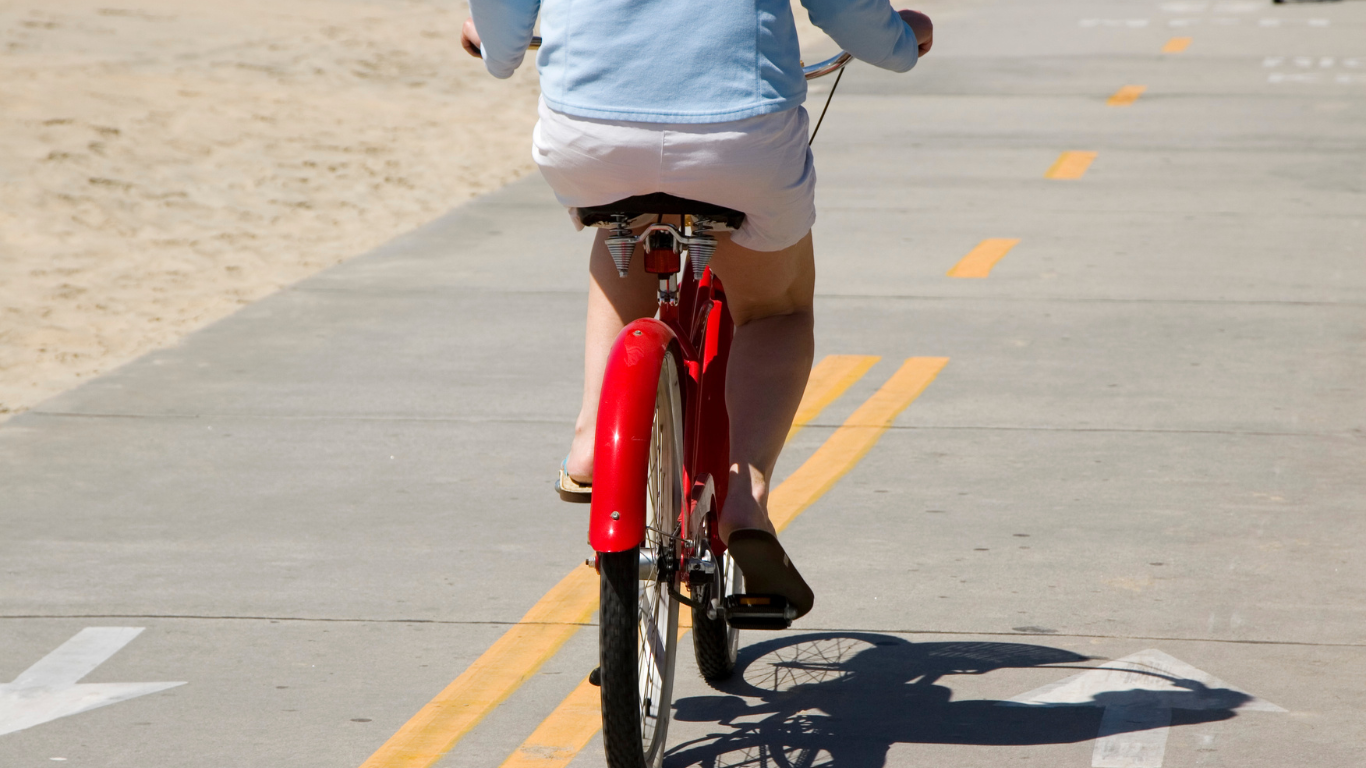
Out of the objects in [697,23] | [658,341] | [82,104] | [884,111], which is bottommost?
[884,111]

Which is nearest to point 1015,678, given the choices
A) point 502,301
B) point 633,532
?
point 633,532

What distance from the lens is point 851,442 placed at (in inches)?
242

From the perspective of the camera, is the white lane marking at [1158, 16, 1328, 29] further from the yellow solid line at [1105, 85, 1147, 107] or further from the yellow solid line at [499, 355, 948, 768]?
the yellow solid line at [499, 355, 948, 768]

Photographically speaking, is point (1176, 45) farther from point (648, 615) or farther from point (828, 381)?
point (648, 615)

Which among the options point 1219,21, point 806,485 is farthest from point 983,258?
point 1219,21

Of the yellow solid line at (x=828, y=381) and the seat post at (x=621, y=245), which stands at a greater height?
the seat post at (x=621, y=245)

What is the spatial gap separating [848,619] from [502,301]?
4350 mm

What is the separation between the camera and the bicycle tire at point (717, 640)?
3.94 meters

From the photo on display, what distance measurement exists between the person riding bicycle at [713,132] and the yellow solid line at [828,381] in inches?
105

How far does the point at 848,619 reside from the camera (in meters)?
4.48

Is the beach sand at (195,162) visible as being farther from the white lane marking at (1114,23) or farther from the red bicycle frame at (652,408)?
the white lane marking at (1114,23)

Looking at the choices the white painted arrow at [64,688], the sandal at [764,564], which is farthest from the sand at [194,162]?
the sandal at [764,564]

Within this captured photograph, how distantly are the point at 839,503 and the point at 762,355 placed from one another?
1.89 metres

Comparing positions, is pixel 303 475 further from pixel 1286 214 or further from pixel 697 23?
pixel 1286 214
